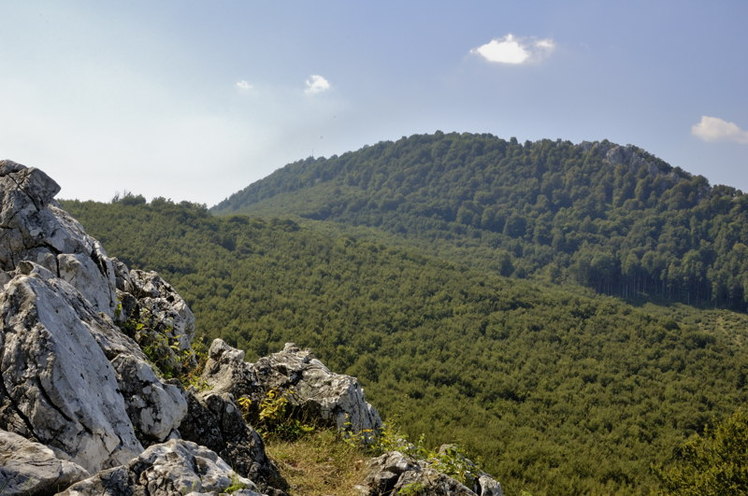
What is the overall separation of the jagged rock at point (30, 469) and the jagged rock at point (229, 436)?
2.86 m

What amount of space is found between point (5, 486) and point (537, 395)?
48.2 m

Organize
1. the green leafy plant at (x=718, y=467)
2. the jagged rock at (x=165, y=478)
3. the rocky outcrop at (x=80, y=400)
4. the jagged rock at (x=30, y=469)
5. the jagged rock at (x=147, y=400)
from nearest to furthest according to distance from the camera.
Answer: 1. the jagged rock at (x=30, y=469)
2. the jagged rock at (x=165, y=478)
3. the rocky outcrop at (x=80, y=400)
4. the jagged rock at (x=147, y=400)
5. the green leafy plant at (x=718, y=467)

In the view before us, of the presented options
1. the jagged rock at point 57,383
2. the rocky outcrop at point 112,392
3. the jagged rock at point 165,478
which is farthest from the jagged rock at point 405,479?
the jagged rock at point 57,383

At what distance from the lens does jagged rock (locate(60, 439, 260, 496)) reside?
4.39 meters

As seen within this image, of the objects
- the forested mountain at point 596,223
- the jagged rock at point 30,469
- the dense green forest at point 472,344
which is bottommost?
the dense green forest at point 472,344

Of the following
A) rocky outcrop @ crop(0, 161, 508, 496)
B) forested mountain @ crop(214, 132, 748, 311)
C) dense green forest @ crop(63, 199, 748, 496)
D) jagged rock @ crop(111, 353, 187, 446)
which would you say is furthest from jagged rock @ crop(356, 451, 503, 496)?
forested mountain @ crop(214, 132, 748, 311)

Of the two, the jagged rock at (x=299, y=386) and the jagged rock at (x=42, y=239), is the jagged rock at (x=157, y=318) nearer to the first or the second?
the jagged rock at (x=42, y=239)

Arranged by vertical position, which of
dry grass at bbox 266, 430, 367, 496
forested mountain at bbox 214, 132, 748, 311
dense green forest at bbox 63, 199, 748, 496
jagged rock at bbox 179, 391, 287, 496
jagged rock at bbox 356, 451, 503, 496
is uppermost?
forested mountain at bbox 214, 132, 748, 311

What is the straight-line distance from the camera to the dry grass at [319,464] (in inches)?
298

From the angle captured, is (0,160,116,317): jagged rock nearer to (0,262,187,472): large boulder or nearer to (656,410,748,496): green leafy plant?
(0,262,187,472): large boulder

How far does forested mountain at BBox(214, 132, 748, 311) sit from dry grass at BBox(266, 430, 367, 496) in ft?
397


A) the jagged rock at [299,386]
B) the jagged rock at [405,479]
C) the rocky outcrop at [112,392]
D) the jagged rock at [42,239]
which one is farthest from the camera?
the jagged rock at [299,386]

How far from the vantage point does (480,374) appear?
161 feet

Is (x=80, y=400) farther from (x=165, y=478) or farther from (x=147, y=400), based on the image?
(x=165, y=478)
